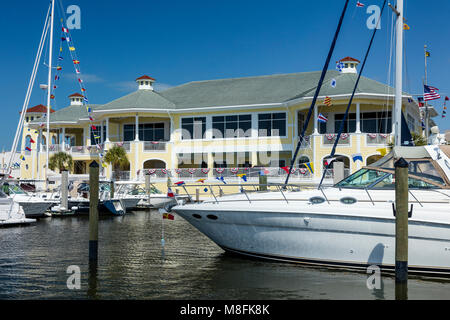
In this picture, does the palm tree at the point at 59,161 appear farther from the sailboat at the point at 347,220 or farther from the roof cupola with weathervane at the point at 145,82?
the sailboat at the point at 347,220

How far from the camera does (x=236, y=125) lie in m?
38.6

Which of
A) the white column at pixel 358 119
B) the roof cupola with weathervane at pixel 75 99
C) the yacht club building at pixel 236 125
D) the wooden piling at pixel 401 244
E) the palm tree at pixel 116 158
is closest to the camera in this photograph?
the wooden piling at pixel 401 244

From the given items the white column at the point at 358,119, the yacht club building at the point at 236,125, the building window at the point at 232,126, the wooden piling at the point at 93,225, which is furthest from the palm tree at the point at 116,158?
the wooden piling at the point at 93,225

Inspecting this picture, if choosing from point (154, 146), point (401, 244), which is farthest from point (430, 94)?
point (154, 146)

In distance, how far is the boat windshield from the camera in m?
11.9

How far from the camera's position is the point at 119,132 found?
42719 mm

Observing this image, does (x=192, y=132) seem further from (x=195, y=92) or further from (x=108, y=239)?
(x=108, y=239)

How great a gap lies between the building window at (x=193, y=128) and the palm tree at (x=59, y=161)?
9.51 metres

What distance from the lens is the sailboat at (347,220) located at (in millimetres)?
10773

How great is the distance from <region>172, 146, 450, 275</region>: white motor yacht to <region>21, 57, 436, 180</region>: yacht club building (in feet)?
68.2

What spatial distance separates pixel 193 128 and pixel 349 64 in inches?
505
